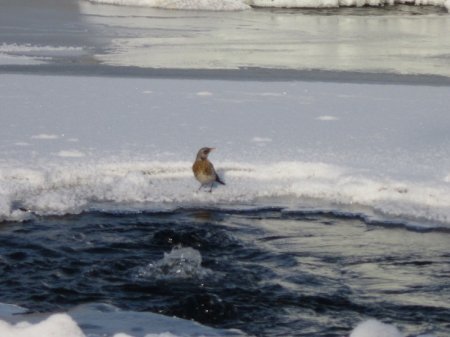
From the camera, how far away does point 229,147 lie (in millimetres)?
7875

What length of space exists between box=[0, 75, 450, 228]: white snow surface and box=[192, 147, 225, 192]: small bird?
12cm

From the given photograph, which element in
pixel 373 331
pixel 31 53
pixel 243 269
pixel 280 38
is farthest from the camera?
pixel 280 38

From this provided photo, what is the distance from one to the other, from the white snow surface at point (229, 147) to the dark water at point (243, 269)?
0.29 metres

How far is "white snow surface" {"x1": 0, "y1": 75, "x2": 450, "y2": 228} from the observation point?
6.77 m

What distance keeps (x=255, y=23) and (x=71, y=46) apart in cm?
467

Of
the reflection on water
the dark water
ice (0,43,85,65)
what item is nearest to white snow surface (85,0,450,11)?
the reflection on water

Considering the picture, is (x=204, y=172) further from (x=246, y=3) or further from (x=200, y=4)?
(x=246, y=3)

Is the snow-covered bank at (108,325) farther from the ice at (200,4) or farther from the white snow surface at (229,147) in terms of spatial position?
the ice at (200,4)

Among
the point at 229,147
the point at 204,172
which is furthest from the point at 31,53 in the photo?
the point at 204,172

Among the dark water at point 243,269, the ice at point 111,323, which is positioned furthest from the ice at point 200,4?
the ice at point 111,323

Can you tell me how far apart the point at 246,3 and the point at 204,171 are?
15.2m

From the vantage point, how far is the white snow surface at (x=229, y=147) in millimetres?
6770

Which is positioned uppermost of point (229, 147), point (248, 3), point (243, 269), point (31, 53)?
point (248, 3)

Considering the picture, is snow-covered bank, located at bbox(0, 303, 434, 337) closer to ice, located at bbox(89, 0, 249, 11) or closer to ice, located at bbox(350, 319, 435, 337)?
ice, located at bbox(350, 319, 435, 337)
